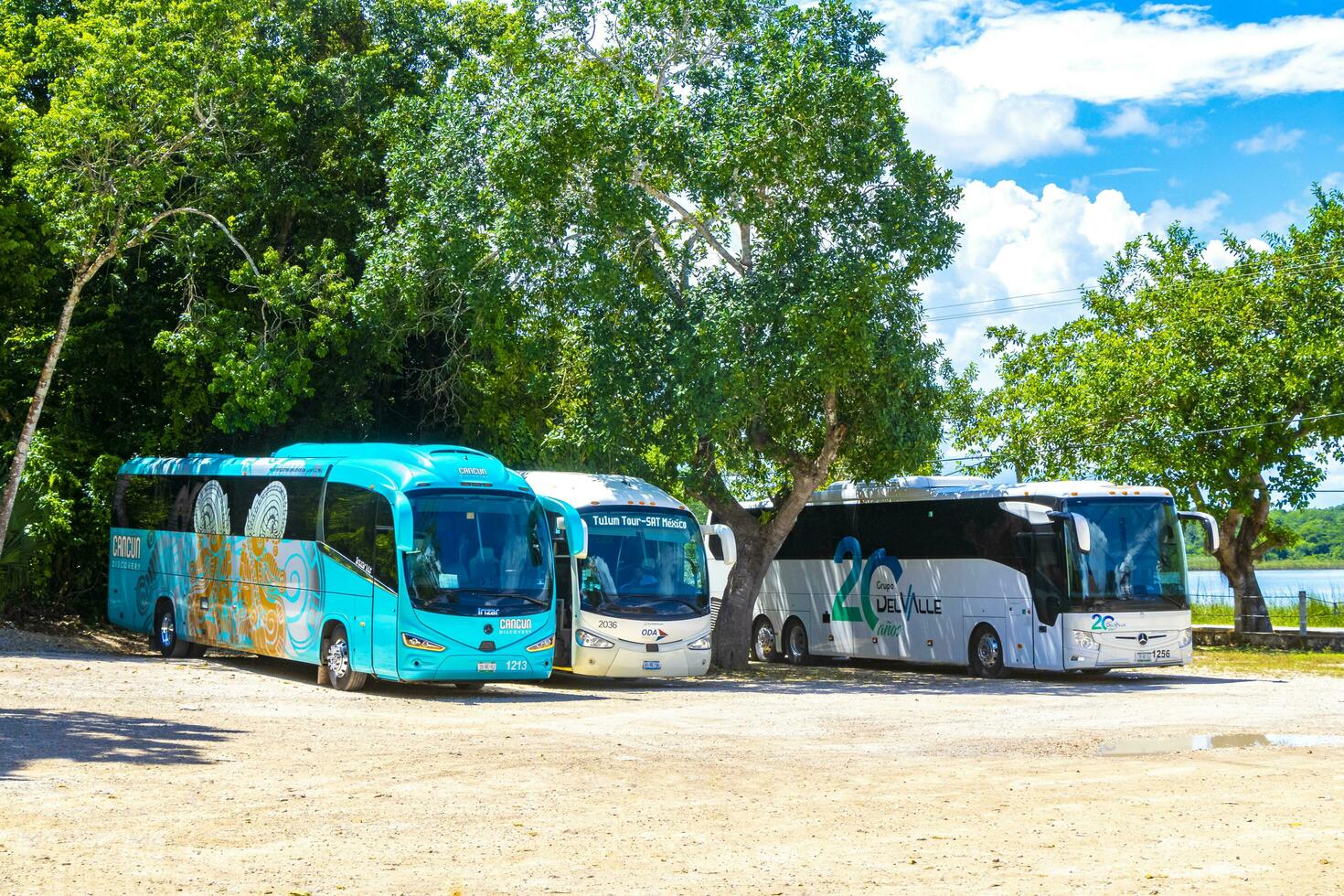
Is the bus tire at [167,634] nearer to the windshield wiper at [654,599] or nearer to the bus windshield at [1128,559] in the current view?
the windshield wiper at [654,599]

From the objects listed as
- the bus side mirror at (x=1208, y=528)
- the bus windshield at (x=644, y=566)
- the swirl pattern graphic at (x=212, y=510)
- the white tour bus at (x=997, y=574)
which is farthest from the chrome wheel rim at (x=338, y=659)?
the bus side mirror at (x=1208, y=528)

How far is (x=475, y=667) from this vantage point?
62.5 ft

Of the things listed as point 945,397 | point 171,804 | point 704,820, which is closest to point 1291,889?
point 704,820

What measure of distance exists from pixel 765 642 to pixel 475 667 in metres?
12.6

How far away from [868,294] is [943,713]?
7.19 meters

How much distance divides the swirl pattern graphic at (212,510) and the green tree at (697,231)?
183 inches

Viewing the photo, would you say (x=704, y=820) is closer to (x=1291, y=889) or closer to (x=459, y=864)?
(x=459, y=864)

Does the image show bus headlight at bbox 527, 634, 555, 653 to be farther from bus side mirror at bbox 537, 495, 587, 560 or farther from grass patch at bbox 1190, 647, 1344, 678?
grass patch at bbox 1190, 647, 1344, 678

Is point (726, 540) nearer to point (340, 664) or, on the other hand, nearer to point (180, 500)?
point (340, 664)

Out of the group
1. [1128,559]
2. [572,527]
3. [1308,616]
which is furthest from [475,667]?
[1308,616]

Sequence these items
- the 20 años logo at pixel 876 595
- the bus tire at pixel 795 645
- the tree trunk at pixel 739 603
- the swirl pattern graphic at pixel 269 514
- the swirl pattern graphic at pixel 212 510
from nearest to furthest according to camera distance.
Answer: the swirl pattern graphic at pixel 269 514 → the swirl pattern graphic at pixel 212 510 → the tree trunk at pixel 739 603 → the 20 años logo at pixel 876 595 → the bus tire at pixel 795 645

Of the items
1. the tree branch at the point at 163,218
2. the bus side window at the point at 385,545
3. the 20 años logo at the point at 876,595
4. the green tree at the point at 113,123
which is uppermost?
the green tree at the point at 113,123

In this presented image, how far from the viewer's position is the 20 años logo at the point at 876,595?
26888mm

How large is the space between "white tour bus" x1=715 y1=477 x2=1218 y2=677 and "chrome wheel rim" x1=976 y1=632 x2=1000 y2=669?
20 mm
